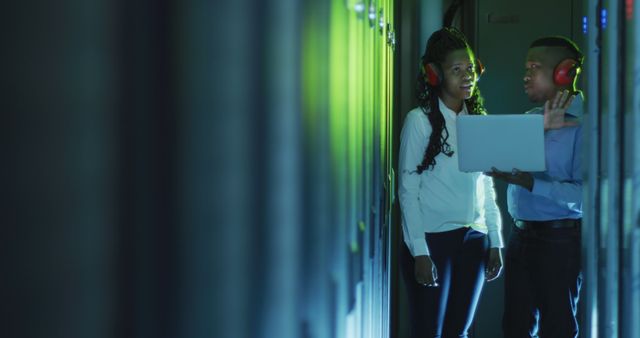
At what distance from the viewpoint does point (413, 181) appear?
2.18 metres

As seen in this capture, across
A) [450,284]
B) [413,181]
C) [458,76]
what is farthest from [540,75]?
[450,284]

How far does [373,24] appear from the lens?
1555 millimetres

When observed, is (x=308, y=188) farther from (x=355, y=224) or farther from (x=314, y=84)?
(x=355, y=224)

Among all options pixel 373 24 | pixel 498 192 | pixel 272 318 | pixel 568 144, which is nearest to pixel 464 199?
pixel 568 144

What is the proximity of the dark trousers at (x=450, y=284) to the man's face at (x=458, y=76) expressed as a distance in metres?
0.46

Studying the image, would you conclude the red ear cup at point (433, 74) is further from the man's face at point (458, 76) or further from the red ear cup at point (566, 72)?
the red ear cup at point (566, 72)

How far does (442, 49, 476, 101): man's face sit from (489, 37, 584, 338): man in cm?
28

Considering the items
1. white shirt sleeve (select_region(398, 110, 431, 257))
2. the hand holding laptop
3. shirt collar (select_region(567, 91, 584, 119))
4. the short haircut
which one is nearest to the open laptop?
the hand holding laptop

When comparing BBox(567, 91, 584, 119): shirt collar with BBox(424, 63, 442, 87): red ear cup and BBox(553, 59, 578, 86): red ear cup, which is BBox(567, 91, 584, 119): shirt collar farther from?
BBox(424, 63, 442, 87): red ear cup

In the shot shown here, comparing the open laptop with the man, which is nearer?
the open laptop

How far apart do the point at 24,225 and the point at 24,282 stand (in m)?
0.02

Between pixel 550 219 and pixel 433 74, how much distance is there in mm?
607

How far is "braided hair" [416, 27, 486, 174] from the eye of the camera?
218 centimetres

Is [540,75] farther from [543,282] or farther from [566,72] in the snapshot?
[543,282]
